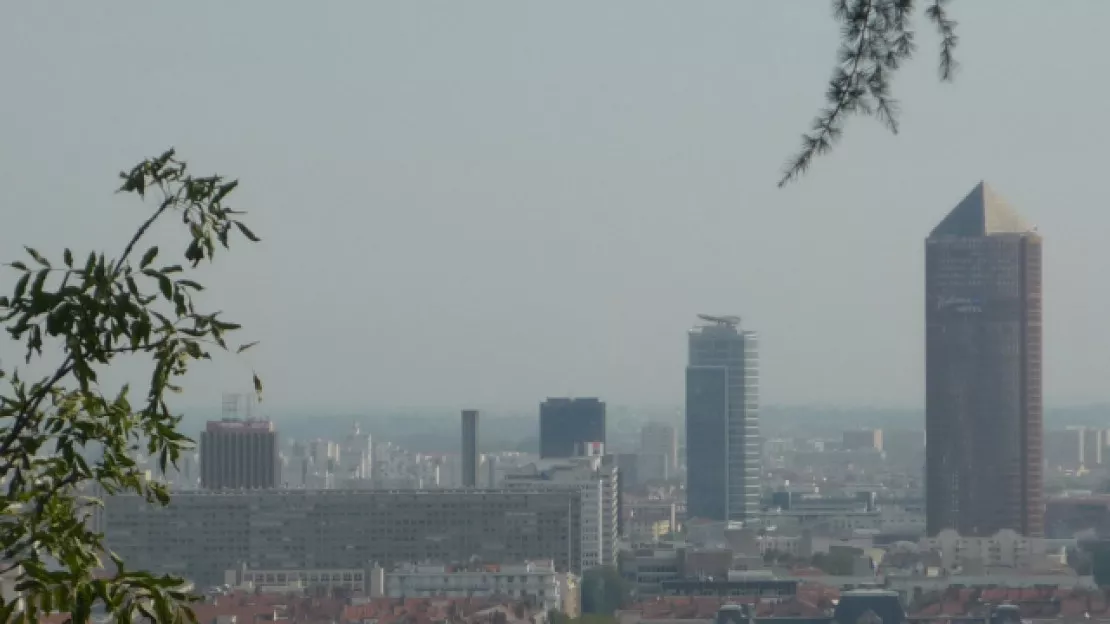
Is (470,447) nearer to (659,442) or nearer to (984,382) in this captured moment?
(984,382)

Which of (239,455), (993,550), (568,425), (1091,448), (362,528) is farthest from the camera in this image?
(1091,448)

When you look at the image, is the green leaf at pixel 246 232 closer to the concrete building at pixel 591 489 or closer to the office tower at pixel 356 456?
the concrete building at pixel 591 489

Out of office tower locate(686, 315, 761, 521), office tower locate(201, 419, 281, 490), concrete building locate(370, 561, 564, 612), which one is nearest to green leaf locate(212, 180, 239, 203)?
concrete building locate(370, 561, 564, 612)

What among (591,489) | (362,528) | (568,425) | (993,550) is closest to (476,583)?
(362,528)

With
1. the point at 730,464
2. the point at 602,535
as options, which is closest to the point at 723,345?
the point at 730,464

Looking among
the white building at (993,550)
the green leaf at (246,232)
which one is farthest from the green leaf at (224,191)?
the white building at (993,550)

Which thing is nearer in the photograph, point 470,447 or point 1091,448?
point 470,447

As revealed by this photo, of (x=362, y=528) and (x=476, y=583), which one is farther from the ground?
(x=362, y=528)
